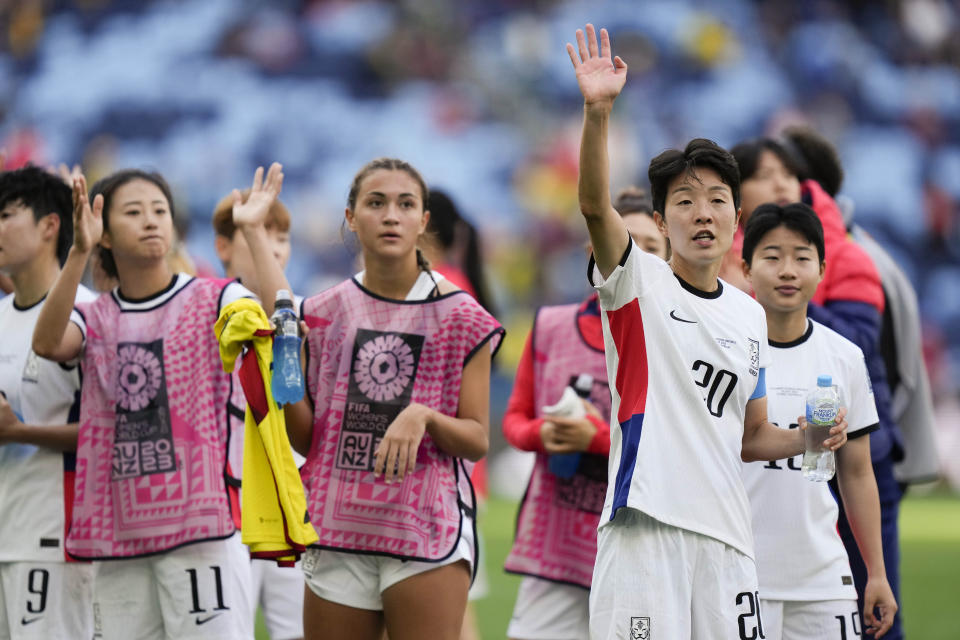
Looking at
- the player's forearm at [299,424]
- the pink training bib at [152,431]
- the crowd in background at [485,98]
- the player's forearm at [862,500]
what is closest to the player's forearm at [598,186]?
the player's forearm at [299,424]

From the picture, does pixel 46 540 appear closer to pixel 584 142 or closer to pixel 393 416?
pixel 393 416

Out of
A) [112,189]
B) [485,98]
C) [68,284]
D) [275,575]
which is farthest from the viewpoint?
[485,98]

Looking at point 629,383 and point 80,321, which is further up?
point 80,321

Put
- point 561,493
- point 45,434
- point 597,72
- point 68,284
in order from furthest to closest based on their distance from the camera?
point 561,493 < point 45,434 < point 68,284 < point 597,72

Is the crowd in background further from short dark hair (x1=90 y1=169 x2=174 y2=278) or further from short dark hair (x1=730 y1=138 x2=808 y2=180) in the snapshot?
short dark hair (x1=90 y1=169 x2=174 y2=278)

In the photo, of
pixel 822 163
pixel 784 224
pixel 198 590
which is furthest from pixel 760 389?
pixel 822 163

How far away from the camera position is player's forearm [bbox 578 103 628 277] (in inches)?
126

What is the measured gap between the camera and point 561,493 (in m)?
4.78

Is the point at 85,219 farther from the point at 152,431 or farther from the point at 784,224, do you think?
the point at 784,224

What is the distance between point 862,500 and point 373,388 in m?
1.62

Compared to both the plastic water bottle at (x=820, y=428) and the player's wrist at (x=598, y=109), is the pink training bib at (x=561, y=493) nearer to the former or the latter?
the plastic water bottle at (x=820, y=428)

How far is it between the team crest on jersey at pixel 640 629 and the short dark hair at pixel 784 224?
147cm

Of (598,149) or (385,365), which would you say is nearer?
(598,149)

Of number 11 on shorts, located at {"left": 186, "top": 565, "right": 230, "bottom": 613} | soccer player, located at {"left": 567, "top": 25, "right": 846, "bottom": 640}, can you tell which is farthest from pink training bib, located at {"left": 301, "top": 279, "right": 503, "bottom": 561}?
soccer player, located at {"left": 567, "top": 25, "right": 846, "bottom": 640}
